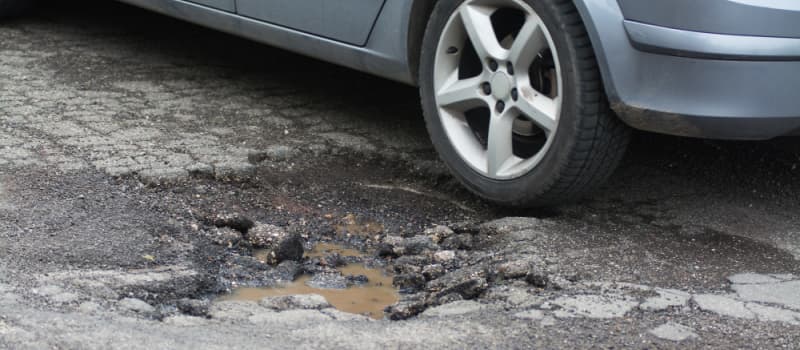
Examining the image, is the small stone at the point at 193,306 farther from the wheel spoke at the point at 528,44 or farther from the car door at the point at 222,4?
the car door at the point at 222,4

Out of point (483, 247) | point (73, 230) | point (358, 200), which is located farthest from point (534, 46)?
point (73, 230)

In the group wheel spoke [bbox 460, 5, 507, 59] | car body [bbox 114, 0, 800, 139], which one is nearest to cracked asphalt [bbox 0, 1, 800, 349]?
car body [bbox 114, 0, 800, 139]

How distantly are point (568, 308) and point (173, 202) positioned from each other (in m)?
1.55

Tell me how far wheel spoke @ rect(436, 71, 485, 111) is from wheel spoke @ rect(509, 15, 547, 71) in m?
0.21

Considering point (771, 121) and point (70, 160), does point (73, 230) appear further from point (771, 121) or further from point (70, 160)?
point (771, 121)

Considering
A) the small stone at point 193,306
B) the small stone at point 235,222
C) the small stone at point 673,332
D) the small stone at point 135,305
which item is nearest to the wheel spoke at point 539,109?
the small stone at point 673,332

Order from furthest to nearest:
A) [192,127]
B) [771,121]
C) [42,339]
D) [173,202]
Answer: [192,127] < [173,202] < [771,121] < [42,339]

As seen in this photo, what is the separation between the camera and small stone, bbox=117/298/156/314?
3129mm

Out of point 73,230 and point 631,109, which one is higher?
point 631,109

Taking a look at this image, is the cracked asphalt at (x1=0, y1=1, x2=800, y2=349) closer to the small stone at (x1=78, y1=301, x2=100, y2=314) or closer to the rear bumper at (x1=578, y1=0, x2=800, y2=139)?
the small stone at (x1=78, y1=301, x2=100, y2=314)

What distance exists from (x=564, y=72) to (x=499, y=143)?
380 mm

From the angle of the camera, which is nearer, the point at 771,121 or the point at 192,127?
the point at 771,121

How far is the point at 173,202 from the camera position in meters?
4.06

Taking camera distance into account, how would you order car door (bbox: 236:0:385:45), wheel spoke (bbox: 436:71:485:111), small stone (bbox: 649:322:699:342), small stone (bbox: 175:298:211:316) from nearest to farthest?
small stone (bbox: 649:322:699:342) → small stone (bbox: 175:298:211:316) → wheel spoke (bbox: 436:71:485:111) → car door (bbox: 236:0:385:45)
